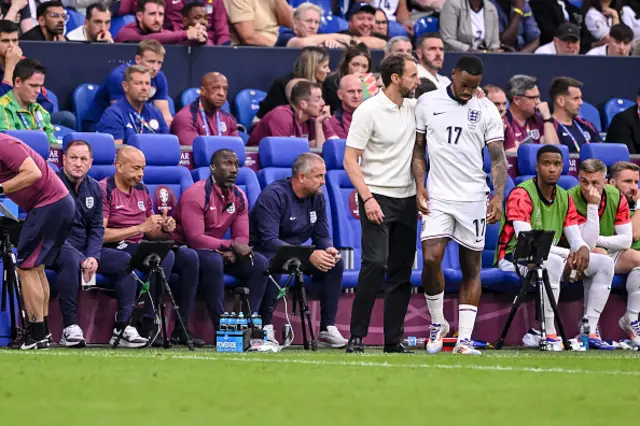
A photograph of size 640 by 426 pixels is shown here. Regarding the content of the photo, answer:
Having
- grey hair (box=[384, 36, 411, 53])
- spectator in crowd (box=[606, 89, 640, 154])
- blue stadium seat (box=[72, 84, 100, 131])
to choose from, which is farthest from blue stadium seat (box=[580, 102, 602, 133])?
blue stadium seat (box=[72, 84, 100, 131])

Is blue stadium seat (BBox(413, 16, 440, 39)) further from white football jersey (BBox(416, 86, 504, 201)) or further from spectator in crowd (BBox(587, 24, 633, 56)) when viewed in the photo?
white football jersey (BBox(416, 86, 504, 201))

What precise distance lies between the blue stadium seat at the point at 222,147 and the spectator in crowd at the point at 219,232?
1.37ft

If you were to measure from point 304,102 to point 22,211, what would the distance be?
3076 mm

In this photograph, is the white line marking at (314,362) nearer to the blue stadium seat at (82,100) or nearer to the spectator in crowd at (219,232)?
the spectator in crowd at (219,232)

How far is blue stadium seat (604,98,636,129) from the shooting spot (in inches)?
583

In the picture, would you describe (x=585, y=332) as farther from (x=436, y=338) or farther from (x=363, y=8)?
(x=363, y=8)

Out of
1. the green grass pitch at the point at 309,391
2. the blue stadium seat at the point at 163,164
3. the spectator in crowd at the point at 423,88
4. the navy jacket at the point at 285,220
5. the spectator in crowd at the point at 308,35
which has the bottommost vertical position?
the green grass pitch at the point at 309,391

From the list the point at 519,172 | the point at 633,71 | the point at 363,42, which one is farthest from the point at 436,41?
the point at 633,71

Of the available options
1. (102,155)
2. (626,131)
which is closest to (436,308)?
(102,155)

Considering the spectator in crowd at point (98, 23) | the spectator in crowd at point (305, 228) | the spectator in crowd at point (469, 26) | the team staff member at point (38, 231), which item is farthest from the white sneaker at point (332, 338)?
the spectator in crowd at point (469, 26)

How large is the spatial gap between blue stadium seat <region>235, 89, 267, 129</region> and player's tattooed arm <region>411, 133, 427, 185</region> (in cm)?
455

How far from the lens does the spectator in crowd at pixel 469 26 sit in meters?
15.2

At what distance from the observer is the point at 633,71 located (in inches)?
596

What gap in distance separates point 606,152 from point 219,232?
13.1 feet
